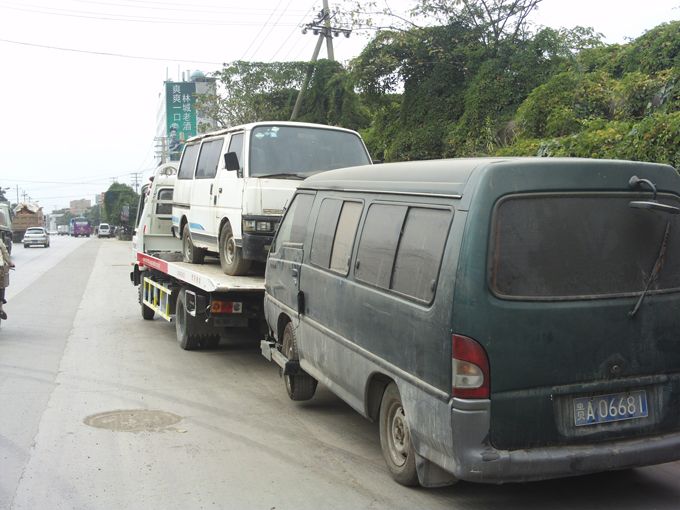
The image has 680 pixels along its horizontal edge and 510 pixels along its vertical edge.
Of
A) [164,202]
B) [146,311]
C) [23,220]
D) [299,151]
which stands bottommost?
[23,220]

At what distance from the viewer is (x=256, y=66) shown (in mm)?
37562

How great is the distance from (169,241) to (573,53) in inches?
471

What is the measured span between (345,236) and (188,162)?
6.12 metres

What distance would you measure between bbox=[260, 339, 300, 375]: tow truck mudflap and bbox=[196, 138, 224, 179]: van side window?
3.24 metres

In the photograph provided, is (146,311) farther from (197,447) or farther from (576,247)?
(576,247)

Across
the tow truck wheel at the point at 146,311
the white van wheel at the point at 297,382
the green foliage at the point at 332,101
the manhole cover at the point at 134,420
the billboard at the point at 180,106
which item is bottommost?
the tow truck wheel at the point at 146,311

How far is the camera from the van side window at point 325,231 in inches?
234

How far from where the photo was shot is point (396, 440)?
496 centimetres

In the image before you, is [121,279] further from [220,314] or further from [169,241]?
[220,314]

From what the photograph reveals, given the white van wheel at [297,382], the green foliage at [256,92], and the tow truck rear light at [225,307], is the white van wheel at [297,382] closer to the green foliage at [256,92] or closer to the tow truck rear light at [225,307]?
the tow truck rear light at [225,307]

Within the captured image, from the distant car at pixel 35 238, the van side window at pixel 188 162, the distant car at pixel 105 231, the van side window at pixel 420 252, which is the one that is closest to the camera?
the van side window at pixel 420 252

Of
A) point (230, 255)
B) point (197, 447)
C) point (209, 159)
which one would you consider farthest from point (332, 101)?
point (197, 447)

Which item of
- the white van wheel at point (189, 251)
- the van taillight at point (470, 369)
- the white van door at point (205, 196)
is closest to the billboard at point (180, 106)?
the white van wheel at point (189, 251)

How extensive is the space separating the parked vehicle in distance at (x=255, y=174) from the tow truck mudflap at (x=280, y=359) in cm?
145
